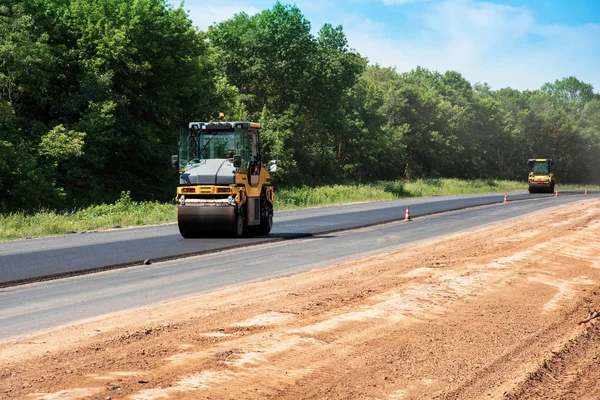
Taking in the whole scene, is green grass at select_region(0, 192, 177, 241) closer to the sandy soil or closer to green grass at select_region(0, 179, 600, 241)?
green grass at select_region(0, 179, 600, 241)

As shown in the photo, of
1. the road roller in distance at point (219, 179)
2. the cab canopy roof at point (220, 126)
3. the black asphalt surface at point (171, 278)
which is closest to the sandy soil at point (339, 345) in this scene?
the black asphalt surface at point (171, 278)

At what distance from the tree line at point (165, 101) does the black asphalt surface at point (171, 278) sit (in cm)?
1682

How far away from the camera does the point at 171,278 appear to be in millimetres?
13438

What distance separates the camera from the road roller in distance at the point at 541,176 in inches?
2448

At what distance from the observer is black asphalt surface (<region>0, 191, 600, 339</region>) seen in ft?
33.1

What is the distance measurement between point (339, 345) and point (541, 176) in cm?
5808

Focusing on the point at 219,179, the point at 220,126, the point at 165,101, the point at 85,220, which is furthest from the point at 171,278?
the point at 165,101

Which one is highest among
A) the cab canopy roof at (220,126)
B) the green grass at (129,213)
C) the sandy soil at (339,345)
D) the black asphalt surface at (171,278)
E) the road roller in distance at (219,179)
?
the cab canopy roof at (220,126)

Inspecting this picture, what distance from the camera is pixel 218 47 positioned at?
6200cm

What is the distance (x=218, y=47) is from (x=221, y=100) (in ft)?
39.4

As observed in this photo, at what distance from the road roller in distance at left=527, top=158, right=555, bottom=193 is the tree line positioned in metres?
16.7

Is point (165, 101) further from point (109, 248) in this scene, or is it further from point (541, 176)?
point (541, 176)

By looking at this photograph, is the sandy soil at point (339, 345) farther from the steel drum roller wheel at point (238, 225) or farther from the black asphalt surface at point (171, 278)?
the steel drum roller wheel at point (238, 225)

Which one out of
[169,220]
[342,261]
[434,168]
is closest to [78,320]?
[342,261]
